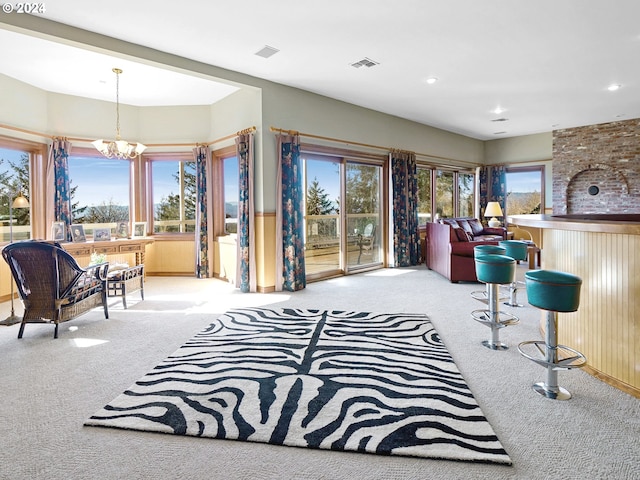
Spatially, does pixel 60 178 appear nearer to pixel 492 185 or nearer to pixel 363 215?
pixel 363 215

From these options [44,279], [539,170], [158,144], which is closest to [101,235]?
[158,144]

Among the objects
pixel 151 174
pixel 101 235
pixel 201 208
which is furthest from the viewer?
pixel 151 174

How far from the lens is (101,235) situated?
593 centimetres

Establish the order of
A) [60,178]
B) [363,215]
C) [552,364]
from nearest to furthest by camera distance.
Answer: [552,364] < [60,178] < [363,215]

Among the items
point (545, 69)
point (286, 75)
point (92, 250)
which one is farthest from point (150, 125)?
point (545, 69)

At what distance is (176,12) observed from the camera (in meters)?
3.38

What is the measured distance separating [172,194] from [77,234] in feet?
5.87

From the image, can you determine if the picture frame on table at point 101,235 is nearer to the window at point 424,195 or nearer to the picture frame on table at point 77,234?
the picture frame on table at point 77,234

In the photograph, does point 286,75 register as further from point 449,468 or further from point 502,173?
point 502,173

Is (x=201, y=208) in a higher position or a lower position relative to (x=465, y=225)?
higher

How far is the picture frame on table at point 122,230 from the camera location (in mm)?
6254

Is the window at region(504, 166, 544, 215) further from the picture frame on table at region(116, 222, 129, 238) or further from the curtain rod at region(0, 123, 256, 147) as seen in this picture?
the picture frame on table at region(116, 222, 129, 238)

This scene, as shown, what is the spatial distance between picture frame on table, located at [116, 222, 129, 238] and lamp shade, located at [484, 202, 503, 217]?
310 inches

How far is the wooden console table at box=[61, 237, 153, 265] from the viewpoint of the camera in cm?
542
